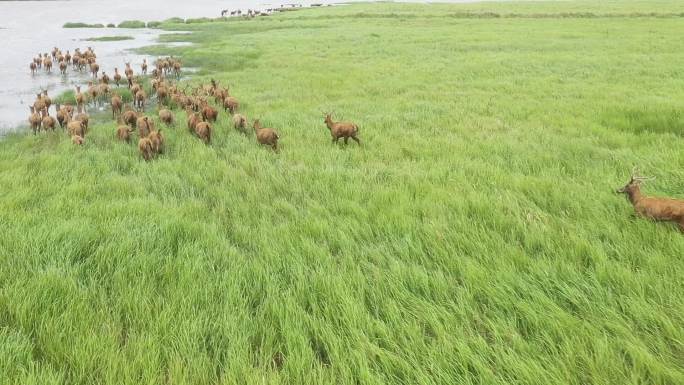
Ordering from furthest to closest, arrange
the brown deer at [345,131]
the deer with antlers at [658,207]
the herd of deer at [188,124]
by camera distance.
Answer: the brown deer at [345,131] < the herd of deer at [188,124] < the deer with antlers at [658,207]

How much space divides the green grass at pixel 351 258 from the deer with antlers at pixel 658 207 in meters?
0.12

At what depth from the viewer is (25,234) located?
13.4 ft

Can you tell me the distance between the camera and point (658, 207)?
397cm

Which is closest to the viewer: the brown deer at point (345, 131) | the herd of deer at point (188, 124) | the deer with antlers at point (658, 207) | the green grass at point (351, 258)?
the green grass at point (351, 258)

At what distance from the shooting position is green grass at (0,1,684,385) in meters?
2.52

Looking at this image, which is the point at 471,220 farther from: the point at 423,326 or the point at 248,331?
the point at 248,331

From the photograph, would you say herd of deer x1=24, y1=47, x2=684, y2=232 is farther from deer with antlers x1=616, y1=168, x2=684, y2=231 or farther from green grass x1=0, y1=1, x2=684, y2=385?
green grass x1=0, y1=1, x2=684, y2=385

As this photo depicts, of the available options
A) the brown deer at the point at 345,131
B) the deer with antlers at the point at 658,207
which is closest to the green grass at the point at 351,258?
the deer with antlers at the point at 658,207

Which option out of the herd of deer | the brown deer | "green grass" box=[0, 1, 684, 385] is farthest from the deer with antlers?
the brown deer

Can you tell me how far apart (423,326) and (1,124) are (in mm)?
12161

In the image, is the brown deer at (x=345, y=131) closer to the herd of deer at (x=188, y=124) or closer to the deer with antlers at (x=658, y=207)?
the herd of deer at (x=188, y=124)

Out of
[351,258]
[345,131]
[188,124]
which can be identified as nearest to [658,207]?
[351,258]

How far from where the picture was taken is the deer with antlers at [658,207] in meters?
3.85

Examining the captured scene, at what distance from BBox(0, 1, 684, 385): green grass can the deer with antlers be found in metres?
0.12
